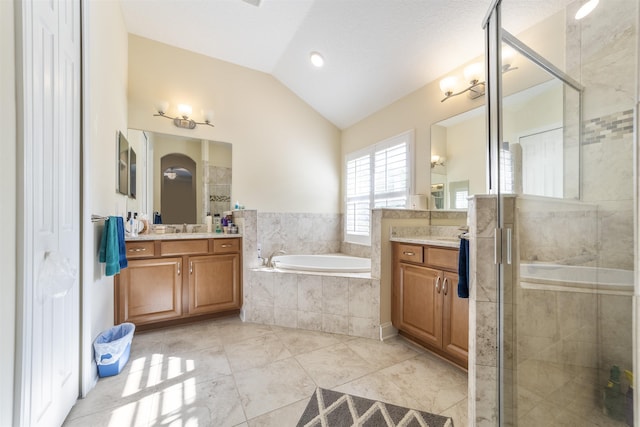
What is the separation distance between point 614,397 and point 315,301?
6.16 feet

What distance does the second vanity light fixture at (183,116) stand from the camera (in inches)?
109

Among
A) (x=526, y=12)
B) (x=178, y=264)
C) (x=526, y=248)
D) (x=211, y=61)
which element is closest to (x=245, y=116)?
(x=211, y=61)

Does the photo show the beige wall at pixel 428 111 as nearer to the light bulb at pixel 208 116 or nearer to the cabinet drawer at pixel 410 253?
the cabinet drawer at pixel 410 253

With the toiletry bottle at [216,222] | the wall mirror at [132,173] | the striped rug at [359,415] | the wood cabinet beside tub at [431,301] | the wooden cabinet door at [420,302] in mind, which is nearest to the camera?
the striped rug at [359,415]

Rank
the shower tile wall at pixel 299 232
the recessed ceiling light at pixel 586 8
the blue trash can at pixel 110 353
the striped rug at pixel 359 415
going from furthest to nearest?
the shower tile wall at pixel 299 232 → the blue trash can at pixel 110 353 → the striped rug at pixel 359 415 → the recessed ceiling light at pixel 586 8

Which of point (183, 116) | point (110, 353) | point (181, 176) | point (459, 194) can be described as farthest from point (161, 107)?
point (459, 194)

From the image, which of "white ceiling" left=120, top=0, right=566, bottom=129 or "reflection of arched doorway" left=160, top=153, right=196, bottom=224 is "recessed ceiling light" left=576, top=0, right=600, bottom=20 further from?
"reflection of arched doorway" left=160, top=153, right=196, bottom=224

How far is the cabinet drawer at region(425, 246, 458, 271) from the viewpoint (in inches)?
69.0

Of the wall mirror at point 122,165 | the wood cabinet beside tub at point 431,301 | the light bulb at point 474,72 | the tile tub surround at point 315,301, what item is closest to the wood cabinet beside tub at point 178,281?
the tile tub surround at point 315,301

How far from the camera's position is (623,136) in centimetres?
83

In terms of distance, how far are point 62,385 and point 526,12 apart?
3.34 metres

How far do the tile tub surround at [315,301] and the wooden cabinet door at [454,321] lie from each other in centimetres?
58

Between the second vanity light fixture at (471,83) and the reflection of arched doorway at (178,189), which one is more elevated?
the second vanity light fixture at (471,83)

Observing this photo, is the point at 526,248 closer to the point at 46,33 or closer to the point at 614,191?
the point at 614,191
